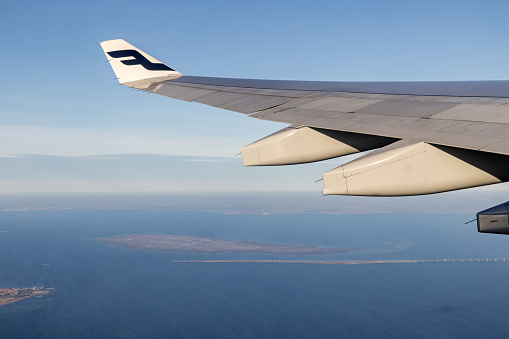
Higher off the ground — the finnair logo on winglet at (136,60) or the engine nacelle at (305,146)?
the finnair logo on winglet at (136,60)

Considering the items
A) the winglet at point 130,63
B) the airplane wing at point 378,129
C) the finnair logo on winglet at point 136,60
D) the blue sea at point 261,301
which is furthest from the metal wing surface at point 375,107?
the blue sea at point 261,301

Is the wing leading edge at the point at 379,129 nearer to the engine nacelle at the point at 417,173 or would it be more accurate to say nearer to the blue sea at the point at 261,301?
the engine nacelle at the point at 417,173

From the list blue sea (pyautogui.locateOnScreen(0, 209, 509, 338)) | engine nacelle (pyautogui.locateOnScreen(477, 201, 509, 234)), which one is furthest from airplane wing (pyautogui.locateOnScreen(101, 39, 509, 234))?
blue sea (pyautogui.locateOnScreen(0, 209, 509, 338))

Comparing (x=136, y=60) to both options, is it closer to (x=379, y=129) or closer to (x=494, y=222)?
A: (x=379, y=129)

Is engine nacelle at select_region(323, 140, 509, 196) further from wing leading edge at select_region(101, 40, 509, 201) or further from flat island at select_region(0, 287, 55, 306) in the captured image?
flat island at select_region(0, 287, 55, 306)

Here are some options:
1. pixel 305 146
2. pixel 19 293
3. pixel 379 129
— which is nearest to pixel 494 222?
pixel 379 129

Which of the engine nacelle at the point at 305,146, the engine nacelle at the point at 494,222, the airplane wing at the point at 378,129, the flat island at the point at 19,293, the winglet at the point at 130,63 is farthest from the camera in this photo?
the flat island at the point at 19,293
